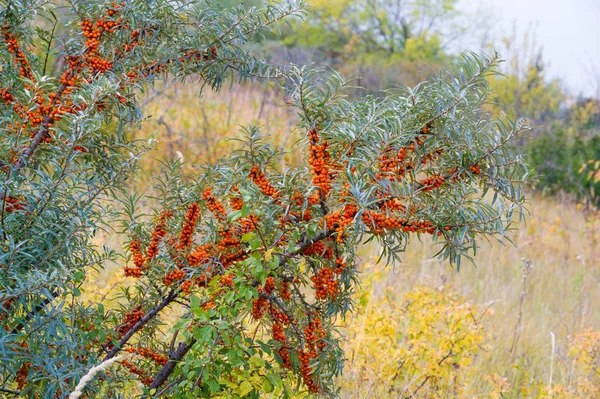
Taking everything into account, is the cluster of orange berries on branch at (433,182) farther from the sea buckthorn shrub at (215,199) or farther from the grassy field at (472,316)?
the grassy field at (472,316)

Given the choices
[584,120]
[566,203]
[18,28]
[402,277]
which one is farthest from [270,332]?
[584,120]

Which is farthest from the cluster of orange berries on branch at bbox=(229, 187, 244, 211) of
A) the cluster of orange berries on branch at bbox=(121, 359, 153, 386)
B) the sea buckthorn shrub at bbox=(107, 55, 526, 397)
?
the cluster of orange berries on branch at bbox=(121, 359, 153, 386)

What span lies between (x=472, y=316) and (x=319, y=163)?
73.2 inches

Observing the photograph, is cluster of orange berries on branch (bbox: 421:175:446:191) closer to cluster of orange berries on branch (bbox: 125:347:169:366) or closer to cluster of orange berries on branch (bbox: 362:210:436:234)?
cluster of orange berries on branch (bbox: 362:210:436:234)

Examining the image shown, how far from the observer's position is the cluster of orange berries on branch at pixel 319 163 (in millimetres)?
1900

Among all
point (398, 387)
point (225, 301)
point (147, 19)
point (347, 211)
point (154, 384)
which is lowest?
point (398, 387)

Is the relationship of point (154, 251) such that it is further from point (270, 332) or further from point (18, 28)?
point (18, 28)

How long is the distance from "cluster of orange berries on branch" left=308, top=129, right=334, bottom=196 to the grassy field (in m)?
0.27

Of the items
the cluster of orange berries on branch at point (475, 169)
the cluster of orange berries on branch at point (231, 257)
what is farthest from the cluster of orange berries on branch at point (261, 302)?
the cluster of orange berries on branch at point (475, 169)

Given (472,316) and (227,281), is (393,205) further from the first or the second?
(472,316)

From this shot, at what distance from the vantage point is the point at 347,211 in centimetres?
183

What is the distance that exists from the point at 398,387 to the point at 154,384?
1.65 meters

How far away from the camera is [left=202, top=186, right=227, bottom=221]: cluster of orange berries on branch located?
6.68 ft

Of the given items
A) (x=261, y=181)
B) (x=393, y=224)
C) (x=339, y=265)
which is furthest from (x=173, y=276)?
(x=393, y=224)
